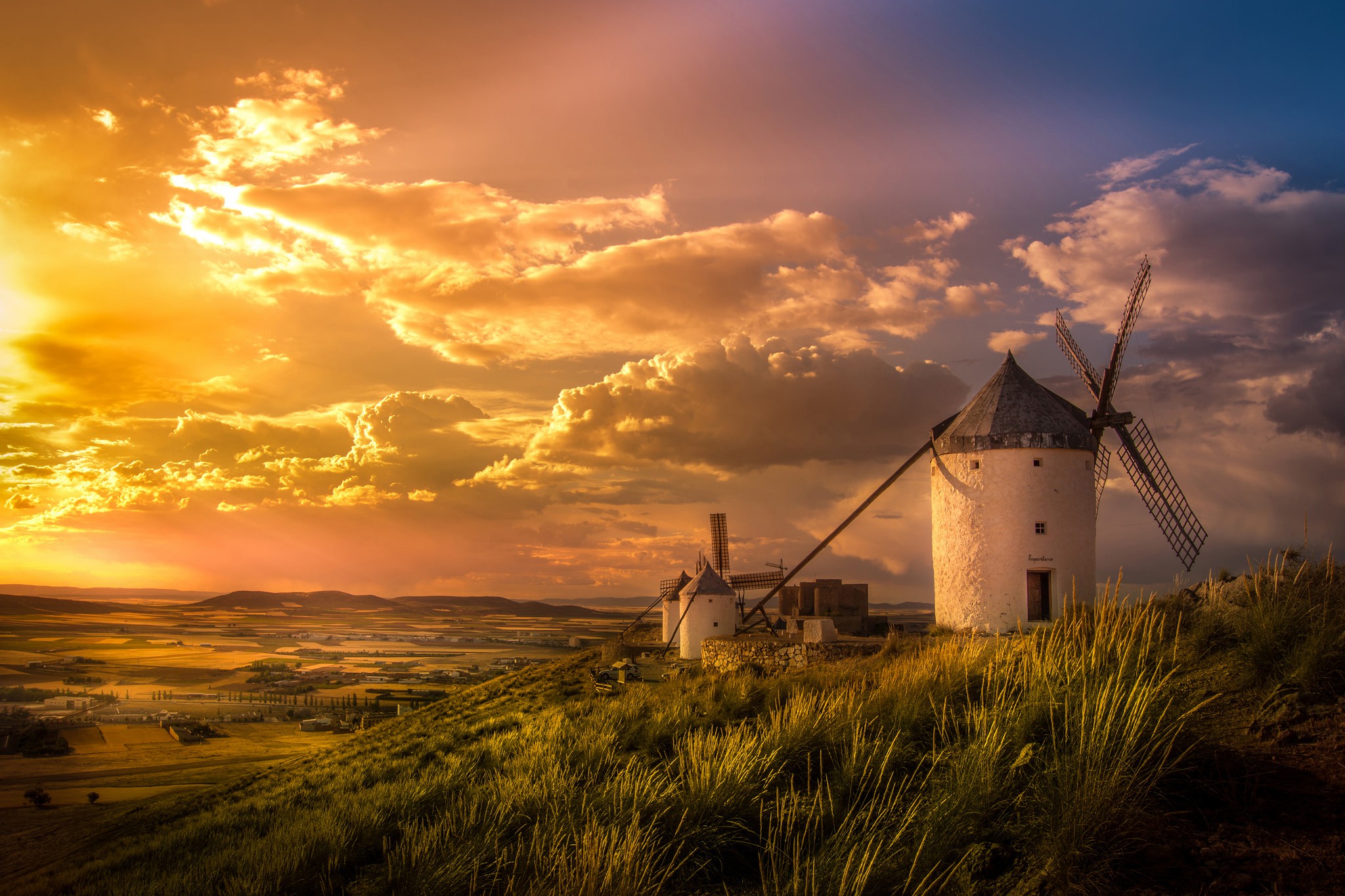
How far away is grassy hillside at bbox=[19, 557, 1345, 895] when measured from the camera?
15.8ft

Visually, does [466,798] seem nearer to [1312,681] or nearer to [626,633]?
[1312,681]

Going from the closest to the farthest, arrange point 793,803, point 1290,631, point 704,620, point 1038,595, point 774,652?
point 793,803
point 1290,631
point 1038,595
point 774,652
point 704,620

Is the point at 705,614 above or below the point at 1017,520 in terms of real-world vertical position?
below

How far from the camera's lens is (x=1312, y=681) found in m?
7.16

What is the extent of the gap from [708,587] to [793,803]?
88.8 feet

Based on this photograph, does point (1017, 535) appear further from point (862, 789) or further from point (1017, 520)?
point (862, 789)

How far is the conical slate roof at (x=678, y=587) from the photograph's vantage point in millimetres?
38031

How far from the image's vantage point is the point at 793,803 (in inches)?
201

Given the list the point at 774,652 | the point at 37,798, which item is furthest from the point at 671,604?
the point at 37,798

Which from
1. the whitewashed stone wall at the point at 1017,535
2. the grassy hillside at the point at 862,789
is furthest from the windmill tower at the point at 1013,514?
the grassy hillside at the point at 862,789

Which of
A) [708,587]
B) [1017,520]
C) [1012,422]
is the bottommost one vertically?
[708,587]

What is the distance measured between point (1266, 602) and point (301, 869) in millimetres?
10608

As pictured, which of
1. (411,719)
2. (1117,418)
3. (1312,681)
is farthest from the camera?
(411,719)

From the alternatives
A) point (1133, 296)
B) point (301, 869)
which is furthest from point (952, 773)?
point (1133, 296)
